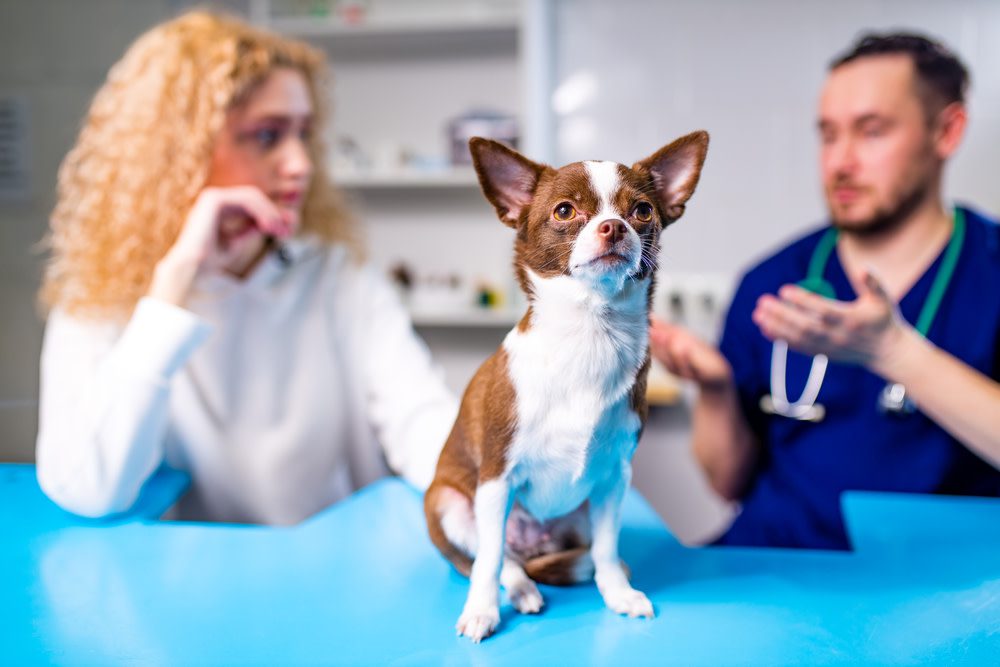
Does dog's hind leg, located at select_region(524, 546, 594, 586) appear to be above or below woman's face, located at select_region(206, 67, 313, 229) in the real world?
below

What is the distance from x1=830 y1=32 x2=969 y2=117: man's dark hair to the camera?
1.07m

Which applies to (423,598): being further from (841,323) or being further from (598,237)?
(841,323)

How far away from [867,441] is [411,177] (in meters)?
1.48

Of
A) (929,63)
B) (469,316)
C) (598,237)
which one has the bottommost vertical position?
(469,316)

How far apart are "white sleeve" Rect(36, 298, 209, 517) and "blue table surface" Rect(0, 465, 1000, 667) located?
4cm

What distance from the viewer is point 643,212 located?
517 millimetres

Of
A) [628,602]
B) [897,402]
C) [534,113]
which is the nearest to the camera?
[628,602]

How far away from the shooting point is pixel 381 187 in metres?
2.39

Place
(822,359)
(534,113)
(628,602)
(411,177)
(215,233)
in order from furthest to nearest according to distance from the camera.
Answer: (411,177) < (534,113) < (822,359) < (215,233) < (628,602)

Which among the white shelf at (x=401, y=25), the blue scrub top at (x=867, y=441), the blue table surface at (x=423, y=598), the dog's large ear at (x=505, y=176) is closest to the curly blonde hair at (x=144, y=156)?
the blue table surface at (x=423, y=598)

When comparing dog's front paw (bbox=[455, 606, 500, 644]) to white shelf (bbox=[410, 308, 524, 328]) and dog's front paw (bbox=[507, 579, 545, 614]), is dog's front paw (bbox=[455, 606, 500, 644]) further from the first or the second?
white shelf (bbox=[410, 308, 524, 328])

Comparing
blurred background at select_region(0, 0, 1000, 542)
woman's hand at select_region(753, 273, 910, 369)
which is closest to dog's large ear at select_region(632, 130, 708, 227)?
woman's hand at select_region(753, 273, 910, 369)

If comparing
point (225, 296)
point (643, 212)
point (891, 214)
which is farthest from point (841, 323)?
point (225, 296)

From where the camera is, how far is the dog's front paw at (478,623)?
1.77ft
